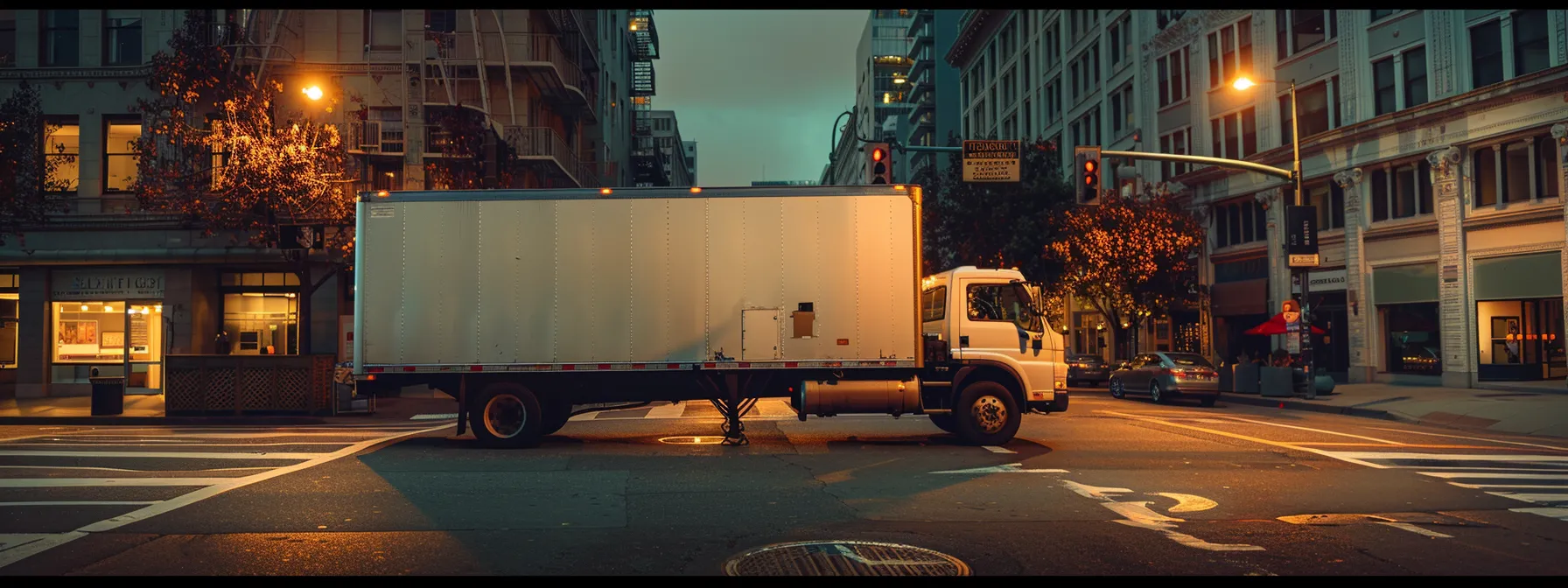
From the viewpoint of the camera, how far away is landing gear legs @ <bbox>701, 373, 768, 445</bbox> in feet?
49.3

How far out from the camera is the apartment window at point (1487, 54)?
29.3m

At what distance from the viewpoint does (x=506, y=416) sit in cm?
1500

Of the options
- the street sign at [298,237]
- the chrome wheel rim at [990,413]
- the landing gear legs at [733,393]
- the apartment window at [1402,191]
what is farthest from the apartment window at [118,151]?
the apartment window at [1402,191]

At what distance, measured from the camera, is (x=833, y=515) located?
373 inches

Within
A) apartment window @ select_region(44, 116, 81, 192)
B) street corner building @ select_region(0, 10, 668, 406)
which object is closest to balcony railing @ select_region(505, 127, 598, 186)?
street corner building @ select_region(0, 10, 668, 406)

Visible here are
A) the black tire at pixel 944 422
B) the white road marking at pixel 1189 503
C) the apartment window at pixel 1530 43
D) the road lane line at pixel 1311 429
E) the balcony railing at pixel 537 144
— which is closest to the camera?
the white road marking at pixel 1189 503

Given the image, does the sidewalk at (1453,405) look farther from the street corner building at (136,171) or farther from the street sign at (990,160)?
the street corner building at (136,171)

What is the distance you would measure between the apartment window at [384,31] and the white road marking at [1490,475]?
2848 centimetres

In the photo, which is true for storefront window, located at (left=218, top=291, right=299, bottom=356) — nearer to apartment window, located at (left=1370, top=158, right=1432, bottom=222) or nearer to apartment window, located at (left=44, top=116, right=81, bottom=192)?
apartment window, located at (left=44, top=116, right=81, bottom=192)

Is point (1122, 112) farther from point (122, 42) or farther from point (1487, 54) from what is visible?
point (122, 42)

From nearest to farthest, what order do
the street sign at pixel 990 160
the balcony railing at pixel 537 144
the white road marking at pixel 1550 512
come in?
the white road marking at pixel 1550 512
the street sign at pixel 990 160
the balcony railing at pixel 537 144
